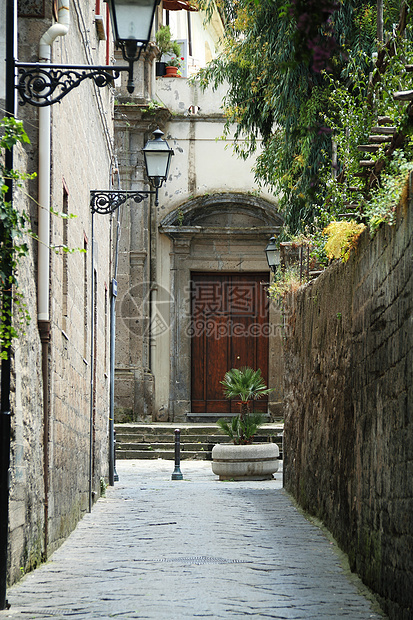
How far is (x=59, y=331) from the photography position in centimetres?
775

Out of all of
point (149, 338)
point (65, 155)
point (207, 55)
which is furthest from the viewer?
point (207, 55)

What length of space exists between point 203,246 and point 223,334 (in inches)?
80.8

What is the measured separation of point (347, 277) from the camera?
742cm

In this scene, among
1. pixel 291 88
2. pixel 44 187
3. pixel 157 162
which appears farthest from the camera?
pixel 291 88

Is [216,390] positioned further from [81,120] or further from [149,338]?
[81,120]

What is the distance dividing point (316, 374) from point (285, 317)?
342 cm

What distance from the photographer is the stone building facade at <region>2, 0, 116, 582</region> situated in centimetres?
625

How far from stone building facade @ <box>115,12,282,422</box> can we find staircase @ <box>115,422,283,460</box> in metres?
1.90

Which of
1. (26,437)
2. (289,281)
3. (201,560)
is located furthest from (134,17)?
(289,281)

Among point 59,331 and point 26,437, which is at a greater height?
point 59,331

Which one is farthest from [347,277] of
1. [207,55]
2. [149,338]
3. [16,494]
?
[207,55]

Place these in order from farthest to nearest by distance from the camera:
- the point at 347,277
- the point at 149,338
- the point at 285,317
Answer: the point at 149,338
the point at 285,317
the point at 347,277

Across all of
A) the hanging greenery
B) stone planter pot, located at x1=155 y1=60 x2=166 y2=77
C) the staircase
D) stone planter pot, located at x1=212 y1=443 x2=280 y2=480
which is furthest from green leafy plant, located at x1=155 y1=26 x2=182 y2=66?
stone planter pot, located at x1=212 y1=443 x2=280 y2=480

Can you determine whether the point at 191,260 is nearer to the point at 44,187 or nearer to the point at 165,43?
the point at 165,43
